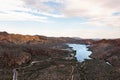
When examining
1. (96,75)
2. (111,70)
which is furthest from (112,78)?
(111,70)

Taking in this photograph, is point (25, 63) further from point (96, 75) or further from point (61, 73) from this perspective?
point (96, 75)

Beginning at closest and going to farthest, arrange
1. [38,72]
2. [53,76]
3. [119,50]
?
[53,76] → [38,72] → [119,50]

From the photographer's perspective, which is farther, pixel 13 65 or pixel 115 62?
pixel 115 62

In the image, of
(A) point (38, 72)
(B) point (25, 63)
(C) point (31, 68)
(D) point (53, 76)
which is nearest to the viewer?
(D) point (53, 76)

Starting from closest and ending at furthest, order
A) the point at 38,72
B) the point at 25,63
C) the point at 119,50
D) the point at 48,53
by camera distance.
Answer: the point at 38,72
the point at 25,63
the point at 48,53
the point at 119,50

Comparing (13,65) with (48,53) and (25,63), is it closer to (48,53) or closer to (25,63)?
(25,63)

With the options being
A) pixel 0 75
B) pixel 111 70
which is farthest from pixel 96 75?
pixel 0 75

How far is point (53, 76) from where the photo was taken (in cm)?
4519

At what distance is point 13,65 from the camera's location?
183 feet

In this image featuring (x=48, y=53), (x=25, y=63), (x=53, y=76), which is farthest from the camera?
(x=48, y=53)

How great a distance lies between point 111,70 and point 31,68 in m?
18.4

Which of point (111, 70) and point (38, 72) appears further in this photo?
point (111, 70)

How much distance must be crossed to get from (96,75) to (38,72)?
1212 centimetres

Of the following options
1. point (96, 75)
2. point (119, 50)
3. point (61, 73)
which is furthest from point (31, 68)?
point (119, 50)
